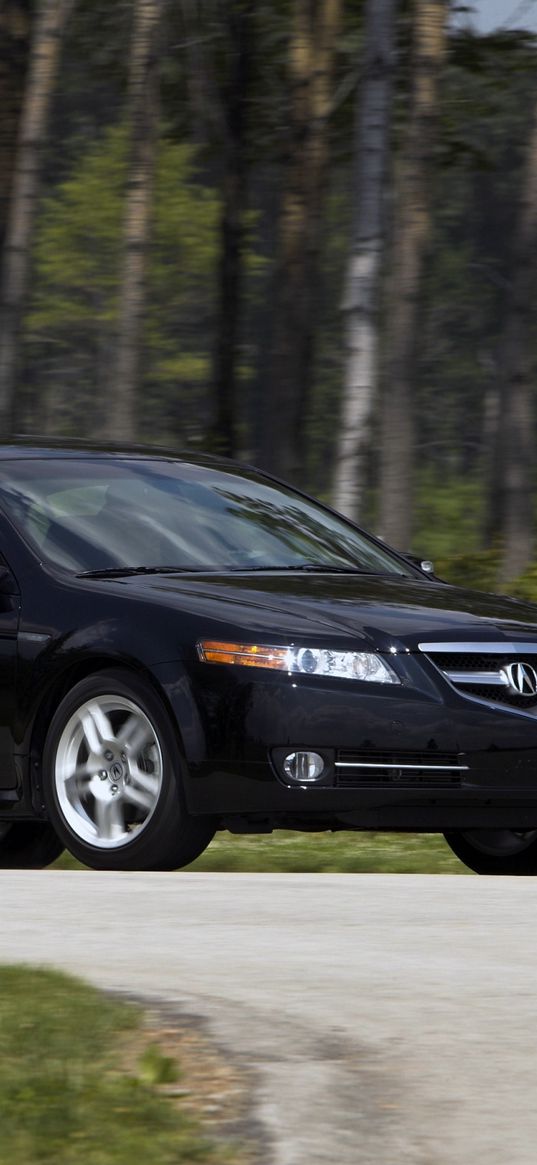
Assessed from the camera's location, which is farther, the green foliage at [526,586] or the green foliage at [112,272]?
the green foliage at [112,272]

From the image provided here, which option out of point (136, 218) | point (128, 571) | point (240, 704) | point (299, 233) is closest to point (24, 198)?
point (136, 218)

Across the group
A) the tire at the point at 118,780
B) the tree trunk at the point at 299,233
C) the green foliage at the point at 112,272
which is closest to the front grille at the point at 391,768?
the tire at the point at 118,780

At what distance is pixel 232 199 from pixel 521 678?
60.1 feet

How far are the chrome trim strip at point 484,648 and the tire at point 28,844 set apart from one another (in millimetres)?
2249

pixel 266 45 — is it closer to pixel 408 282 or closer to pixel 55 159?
pixel 408 282

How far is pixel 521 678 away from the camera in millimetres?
7586

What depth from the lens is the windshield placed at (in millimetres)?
8211

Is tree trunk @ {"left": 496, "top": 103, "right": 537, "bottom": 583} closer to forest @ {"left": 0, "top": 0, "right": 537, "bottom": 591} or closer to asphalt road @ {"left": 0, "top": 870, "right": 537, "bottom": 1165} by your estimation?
forest @ {"left": 0, "top": 0, "right": 537, "bottom": 591}

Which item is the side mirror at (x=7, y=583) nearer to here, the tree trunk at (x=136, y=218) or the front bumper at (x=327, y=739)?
the front bumper at (x=327, y=739)

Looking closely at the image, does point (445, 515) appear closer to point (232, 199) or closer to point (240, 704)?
point (232, 199)

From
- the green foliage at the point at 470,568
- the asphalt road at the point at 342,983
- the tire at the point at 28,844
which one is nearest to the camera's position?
the asphalt road at the point at 342,983

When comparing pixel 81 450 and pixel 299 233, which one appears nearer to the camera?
pixel 81 450

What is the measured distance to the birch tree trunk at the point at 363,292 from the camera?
1532 centimetres

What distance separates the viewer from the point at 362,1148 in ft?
12.4
